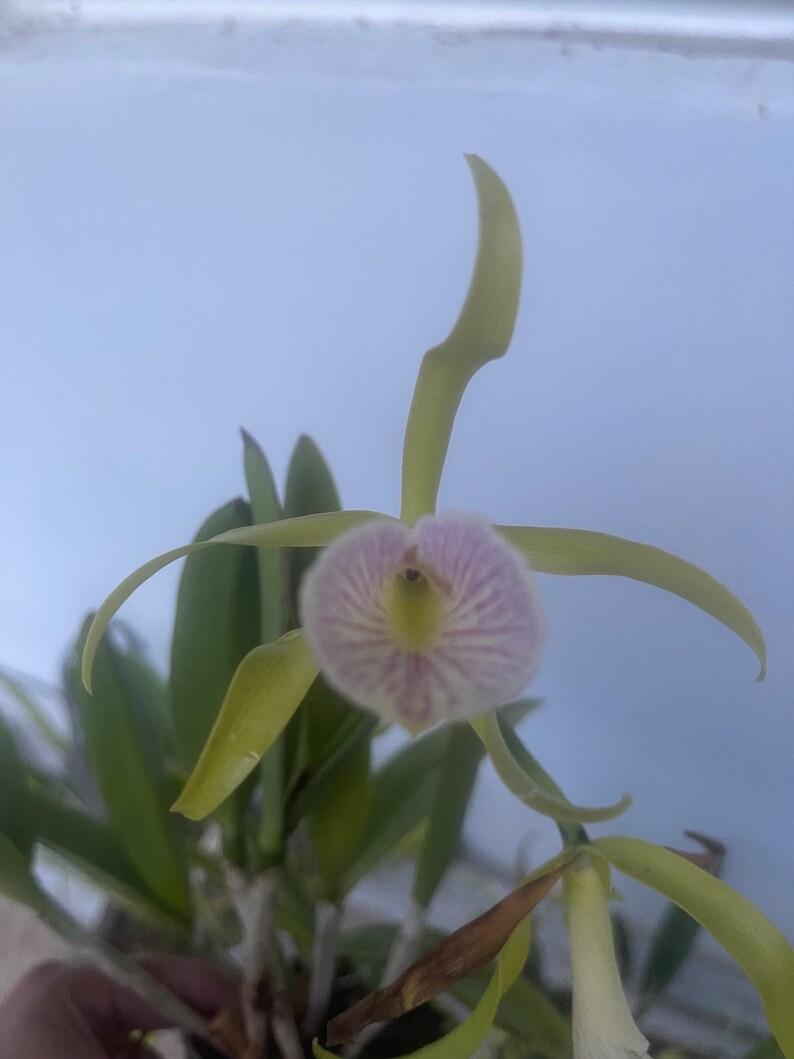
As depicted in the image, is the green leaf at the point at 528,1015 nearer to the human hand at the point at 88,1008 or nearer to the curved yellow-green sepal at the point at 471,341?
the human hand at the point at 88,1008

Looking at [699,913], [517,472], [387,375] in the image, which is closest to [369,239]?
[387,375]

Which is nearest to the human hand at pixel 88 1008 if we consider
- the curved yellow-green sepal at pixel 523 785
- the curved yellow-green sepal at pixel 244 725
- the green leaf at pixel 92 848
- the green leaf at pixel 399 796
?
the green leaf at pixel 92 848

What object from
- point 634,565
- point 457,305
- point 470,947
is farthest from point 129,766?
point 457,305

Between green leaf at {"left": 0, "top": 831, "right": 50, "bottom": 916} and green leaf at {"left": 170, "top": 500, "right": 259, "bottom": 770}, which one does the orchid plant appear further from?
green leaf at {"left": 0, "top": 831, "right": 50, "bottom": 916}

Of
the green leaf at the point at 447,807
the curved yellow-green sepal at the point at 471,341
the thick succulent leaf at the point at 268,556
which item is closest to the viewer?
the curved yellow-green sepal at the point at 471,341

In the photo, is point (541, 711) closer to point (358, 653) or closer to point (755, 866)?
point (755, 866)

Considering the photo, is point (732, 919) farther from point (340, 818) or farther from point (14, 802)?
point (14, 802)

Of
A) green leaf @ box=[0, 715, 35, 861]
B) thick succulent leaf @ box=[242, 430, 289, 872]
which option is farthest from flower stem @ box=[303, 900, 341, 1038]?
green leaf @ box=[0, 715, 35, 861]
